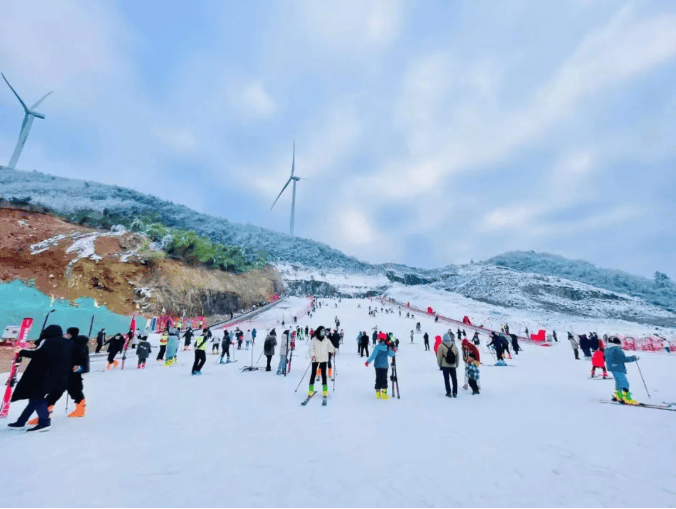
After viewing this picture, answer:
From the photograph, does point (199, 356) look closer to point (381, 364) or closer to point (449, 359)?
point (381, 364)

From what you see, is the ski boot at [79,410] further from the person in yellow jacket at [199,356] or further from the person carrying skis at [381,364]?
the person carrying skis at [381,364]

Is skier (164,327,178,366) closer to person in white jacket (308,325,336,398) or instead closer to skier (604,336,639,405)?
person in white jacket (308,325,336,398)

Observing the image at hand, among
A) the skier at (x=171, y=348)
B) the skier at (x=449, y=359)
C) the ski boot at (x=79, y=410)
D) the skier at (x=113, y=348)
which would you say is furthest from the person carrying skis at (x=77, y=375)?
the skier at (x=171, y=348)

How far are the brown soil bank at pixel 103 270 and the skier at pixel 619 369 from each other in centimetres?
3787

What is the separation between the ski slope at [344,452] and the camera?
2896 millimetres

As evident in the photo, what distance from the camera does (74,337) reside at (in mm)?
6121

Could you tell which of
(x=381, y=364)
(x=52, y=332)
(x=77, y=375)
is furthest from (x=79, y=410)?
(x=381, y=364)

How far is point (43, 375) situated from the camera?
4855 millimetres

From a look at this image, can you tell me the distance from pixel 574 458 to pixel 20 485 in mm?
6128

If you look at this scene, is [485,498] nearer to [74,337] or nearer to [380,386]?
[380,386]

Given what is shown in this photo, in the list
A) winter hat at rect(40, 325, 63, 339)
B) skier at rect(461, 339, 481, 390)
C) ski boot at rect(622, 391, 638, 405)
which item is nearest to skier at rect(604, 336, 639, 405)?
ski boot at rect(622, 391, 638, 405)

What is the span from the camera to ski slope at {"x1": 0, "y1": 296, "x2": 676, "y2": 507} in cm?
290

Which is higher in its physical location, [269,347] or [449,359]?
[269,347]

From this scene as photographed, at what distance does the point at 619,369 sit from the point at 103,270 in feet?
142
